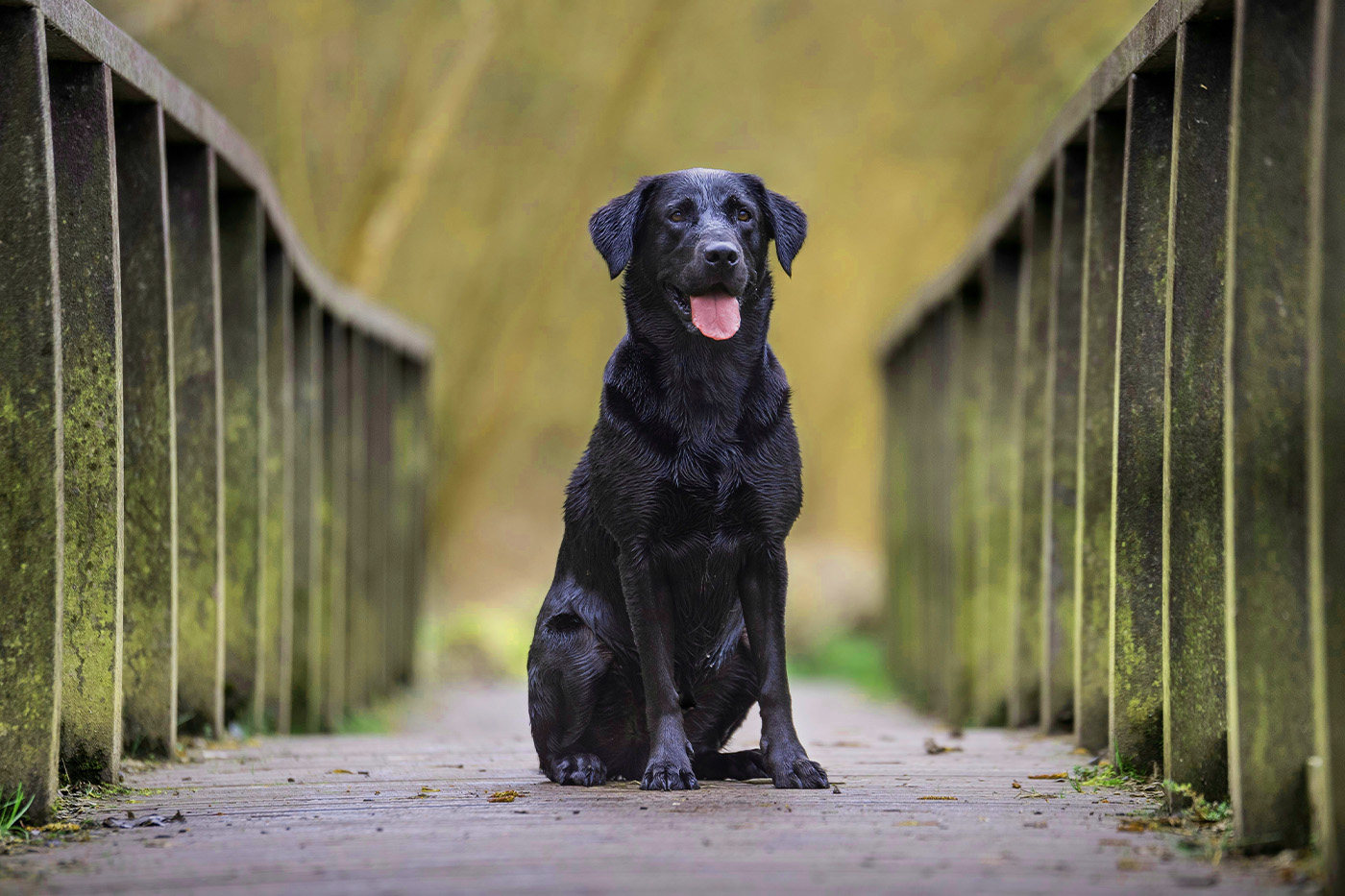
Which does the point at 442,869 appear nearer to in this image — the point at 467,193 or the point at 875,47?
the point at 467,193

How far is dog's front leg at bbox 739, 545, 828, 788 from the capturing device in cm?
418

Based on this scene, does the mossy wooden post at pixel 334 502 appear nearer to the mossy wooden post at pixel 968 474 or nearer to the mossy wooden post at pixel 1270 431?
the mossy wooden post at pixel 968 474

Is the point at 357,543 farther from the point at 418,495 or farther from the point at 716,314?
the point at 716,314

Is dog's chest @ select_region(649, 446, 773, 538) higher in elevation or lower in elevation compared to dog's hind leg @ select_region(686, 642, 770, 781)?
higher

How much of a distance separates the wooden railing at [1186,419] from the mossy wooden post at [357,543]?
13.8 feet

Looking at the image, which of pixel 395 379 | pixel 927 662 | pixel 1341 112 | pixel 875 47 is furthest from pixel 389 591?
pixel 875 47

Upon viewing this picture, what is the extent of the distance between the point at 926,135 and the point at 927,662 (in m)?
12.9

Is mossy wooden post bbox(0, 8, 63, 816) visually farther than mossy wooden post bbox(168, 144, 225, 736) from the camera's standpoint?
No

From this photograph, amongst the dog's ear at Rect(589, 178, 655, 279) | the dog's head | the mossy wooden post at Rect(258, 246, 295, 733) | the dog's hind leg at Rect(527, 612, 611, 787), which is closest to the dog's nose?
the dog's head

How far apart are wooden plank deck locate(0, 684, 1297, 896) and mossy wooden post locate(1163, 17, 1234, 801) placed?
12.0 inches

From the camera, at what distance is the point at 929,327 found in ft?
34.8

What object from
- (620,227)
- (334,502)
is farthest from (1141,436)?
(334,502)

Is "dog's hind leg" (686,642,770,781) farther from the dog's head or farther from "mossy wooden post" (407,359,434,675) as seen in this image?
"mossy wooden post" (407,359,434,675)

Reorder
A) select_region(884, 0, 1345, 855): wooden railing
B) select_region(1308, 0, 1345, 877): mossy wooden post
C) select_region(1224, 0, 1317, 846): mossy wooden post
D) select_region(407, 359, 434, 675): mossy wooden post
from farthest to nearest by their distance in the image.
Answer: select_region(407, 359, 434, 675): mossy wooden post, select_region(1224, 0, 1317, 846): mossy wooden post, select_region(884, 0, 1345, 855): wooden railing, select_region(1308, 0, 1345, 877): mossy wooden post
